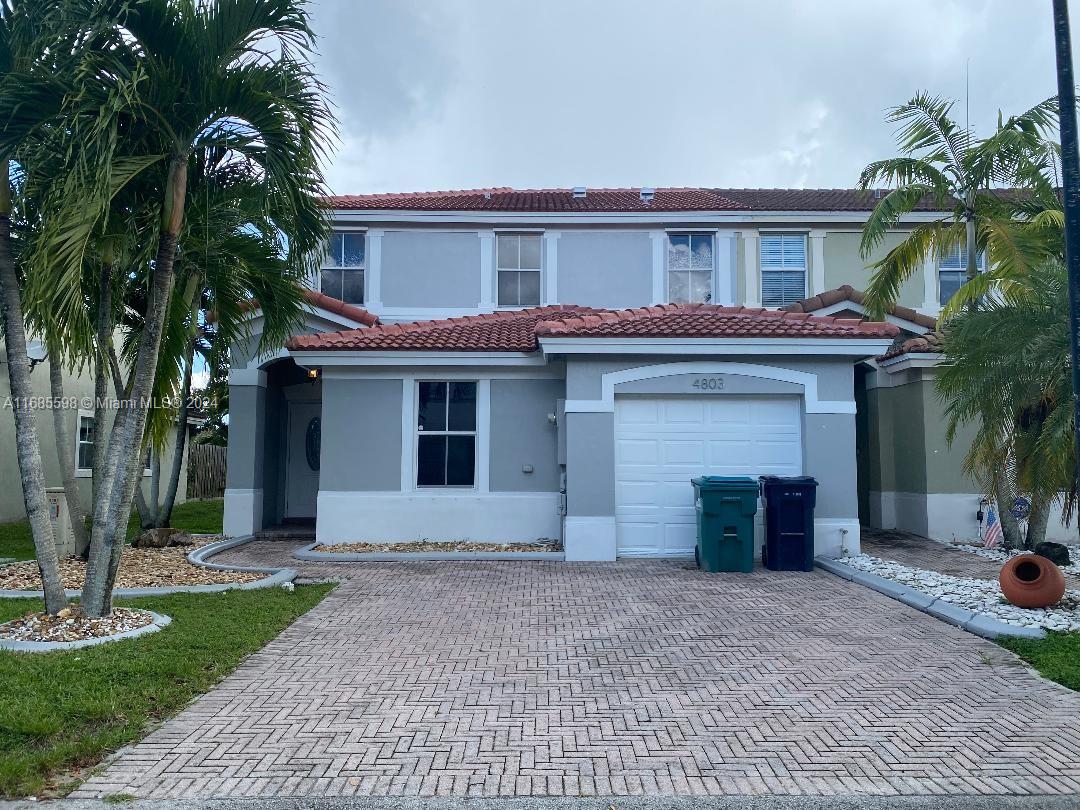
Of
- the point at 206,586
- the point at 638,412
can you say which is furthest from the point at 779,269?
the point at 206,586

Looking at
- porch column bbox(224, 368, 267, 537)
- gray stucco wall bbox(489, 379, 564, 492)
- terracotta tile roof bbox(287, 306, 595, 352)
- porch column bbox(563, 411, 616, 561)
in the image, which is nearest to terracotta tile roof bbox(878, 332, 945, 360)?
porch column bbox(563, 411, 616, 561)

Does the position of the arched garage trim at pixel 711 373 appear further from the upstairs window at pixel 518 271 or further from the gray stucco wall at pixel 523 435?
the upstairs window at pixel 518 271

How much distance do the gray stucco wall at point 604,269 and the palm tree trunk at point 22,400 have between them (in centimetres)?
1121

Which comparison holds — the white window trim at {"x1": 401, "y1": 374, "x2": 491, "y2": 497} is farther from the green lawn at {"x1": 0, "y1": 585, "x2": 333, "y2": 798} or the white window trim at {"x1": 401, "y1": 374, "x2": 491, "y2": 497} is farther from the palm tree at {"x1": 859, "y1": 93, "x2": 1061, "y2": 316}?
the palm tree at {"x1": 859, "y1": 93, "x2": 1061, "y2": 316}

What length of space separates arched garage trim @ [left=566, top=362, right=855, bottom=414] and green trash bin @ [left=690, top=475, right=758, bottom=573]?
1964 mm

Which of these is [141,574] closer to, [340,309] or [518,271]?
[340,309]

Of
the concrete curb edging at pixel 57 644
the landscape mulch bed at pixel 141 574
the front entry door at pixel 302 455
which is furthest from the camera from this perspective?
the front entry door at pixel 302 455

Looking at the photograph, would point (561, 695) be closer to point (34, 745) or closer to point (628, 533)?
point (34, 745)

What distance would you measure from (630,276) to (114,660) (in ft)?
42.7

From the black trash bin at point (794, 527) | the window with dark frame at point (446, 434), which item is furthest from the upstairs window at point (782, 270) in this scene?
the window with dark frame at point (446, 434)

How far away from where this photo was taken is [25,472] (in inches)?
281

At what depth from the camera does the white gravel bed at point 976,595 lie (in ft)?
25.5

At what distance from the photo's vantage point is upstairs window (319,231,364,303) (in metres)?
17.2

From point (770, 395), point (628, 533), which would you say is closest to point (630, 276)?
point (770, 395)
